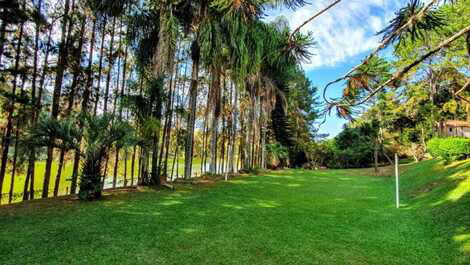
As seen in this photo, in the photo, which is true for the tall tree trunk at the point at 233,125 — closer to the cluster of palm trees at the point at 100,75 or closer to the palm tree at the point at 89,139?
the cluster of palm trees at the point at 100,75

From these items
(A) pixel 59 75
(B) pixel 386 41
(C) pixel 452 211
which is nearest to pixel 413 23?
(B) pixel 386 41

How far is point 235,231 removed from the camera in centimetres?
379

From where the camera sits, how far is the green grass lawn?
9.37 ft

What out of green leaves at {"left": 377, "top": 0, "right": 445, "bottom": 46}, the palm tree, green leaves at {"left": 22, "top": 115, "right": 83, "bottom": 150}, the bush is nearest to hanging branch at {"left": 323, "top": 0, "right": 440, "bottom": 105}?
green leaves at {"left": 377, "top": 0, "right": 445, "bottom": 46}

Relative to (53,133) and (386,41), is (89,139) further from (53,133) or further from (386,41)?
(386,41)

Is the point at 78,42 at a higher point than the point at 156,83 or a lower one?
higher

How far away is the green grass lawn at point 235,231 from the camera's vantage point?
2.86 metres

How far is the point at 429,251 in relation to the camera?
10.6 ft

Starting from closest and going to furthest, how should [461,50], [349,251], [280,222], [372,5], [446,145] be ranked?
[372,5]
[349,251]
[280,222]
[446,145]
[461,50]

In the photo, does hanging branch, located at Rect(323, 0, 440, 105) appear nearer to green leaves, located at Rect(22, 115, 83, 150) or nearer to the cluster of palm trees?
the cluster of palm trees

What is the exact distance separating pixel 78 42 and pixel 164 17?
2262mm

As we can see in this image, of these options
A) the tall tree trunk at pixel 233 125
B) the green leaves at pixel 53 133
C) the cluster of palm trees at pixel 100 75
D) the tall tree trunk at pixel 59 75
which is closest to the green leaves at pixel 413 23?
the cluster of palm trees at pixel 100 75

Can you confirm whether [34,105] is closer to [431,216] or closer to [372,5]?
[372,5]

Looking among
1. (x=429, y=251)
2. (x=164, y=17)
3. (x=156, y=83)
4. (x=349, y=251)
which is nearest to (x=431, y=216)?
(x=429, y=251)
